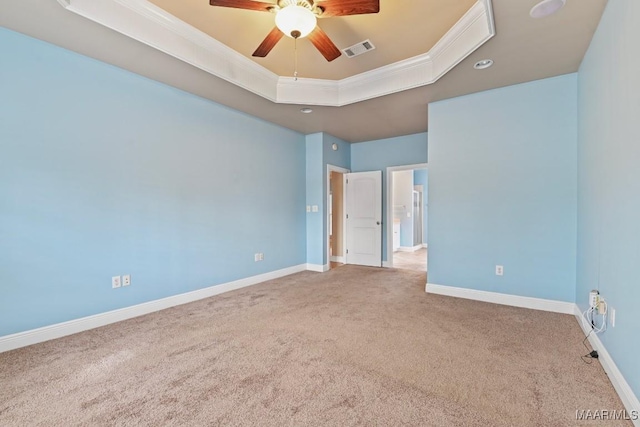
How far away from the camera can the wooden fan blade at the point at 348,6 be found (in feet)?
6.32

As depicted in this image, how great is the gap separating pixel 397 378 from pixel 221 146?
11.5 ft

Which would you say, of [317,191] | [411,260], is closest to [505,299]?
[411,260]

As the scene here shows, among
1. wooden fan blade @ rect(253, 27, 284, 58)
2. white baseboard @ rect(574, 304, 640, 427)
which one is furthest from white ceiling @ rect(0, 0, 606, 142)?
white baseboard @ rect(574, 304, 640, 427)

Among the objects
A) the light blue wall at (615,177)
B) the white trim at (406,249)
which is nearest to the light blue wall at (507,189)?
the light blue wall at (615,177)

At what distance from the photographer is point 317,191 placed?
5414 millimetres

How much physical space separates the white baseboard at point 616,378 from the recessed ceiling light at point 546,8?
2.54m

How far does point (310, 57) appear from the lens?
125 inches

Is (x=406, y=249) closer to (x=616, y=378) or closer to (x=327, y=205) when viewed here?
(x=327, y=205)

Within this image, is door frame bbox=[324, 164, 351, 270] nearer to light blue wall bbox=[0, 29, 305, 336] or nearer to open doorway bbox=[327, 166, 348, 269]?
open doorway bbox=[327, 166, 348, 269]

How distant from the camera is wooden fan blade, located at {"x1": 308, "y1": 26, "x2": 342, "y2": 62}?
7.34ft

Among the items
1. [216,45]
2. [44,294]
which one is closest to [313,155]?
[216,45]

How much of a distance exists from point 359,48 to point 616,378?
3.38 metres

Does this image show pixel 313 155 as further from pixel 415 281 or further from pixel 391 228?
pixel 415 281

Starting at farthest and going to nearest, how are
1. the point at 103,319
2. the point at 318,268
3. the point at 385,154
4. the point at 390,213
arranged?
the point at 385,154 < the point at 390,213 < the point at 318,268 < the point at 103,319
